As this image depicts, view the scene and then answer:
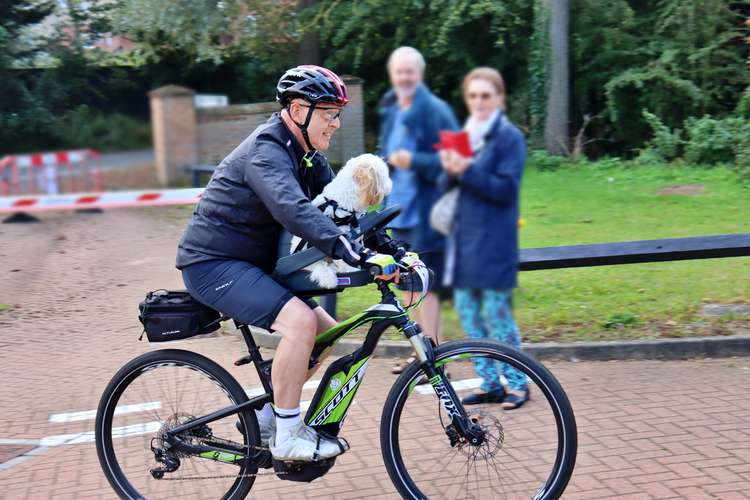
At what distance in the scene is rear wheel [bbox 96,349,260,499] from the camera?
142 inches

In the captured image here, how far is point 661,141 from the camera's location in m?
13.6

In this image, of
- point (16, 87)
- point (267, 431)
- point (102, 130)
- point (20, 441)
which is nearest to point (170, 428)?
point (267, 431)

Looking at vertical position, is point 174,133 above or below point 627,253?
above

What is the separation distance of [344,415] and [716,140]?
37.5ft

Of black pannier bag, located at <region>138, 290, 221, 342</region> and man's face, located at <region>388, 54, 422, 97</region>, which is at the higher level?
man's face, located at <region>388, 54, 422, 97</region>

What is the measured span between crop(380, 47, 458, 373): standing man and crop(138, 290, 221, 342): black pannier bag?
1308mm

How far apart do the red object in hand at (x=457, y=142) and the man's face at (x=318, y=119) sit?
0.91 meters

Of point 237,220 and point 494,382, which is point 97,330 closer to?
point 237,220

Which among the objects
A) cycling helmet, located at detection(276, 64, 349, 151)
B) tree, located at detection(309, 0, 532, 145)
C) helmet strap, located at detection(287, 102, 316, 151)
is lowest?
helmet strap, located at detection(287, 102, 316, 151)

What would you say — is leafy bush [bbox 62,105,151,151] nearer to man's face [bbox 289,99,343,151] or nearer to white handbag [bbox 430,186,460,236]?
white handbag [bbox 430,186,460,236]

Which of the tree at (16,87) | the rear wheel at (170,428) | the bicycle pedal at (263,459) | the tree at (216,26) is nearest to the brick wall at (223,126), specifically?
the tree at (216,26)

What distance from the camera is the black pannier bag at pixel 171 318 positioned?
3.52 metres

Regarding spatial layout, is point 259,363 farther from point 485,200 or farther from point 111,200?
point 111,200

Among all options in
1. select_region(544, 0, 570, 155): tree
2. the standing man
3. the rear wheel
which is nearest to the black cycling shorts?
the rear wheel
